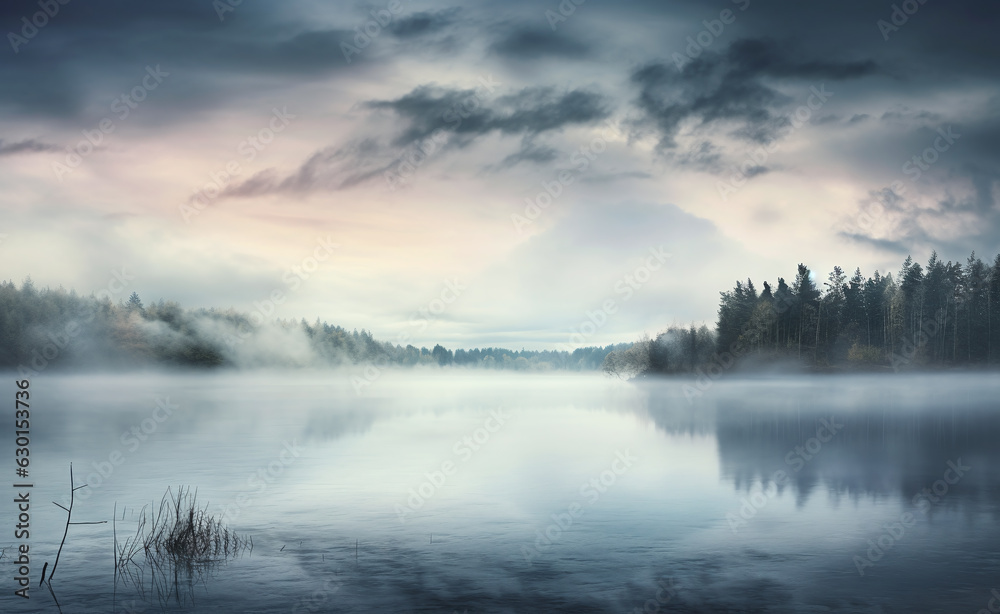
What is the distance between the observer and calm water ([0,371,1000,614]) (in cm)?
1984

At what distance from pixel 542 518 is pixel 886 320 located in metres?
178

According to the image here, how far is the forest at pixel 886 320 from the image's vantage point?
563 ft

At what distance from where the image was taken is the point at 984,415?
8981 cm

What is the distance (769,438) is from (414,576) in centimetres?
5002

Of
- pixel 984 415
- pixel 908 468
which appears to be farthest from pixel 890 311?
pixel 908 468

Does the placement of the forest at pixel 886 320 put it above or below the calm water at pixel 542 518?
above

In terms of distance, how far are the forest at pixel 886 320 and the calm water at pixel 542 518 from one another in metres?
119

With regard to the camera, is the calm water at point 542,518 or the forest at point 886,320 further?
the forest at point 886,320

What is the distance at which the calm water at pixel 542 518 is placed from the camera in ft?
65.1

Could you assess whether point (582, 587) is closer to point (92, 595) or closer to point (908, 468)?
point (92, 595)

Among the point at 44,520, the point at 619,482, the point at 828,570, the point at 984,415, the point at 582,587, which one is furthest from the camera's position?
the point at 984,415

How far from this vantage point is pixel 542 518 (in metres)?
30.8

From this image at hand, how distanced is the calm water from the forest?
119 metres

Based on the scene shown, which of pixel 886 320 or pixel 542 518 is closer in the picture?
pixel 542 518
